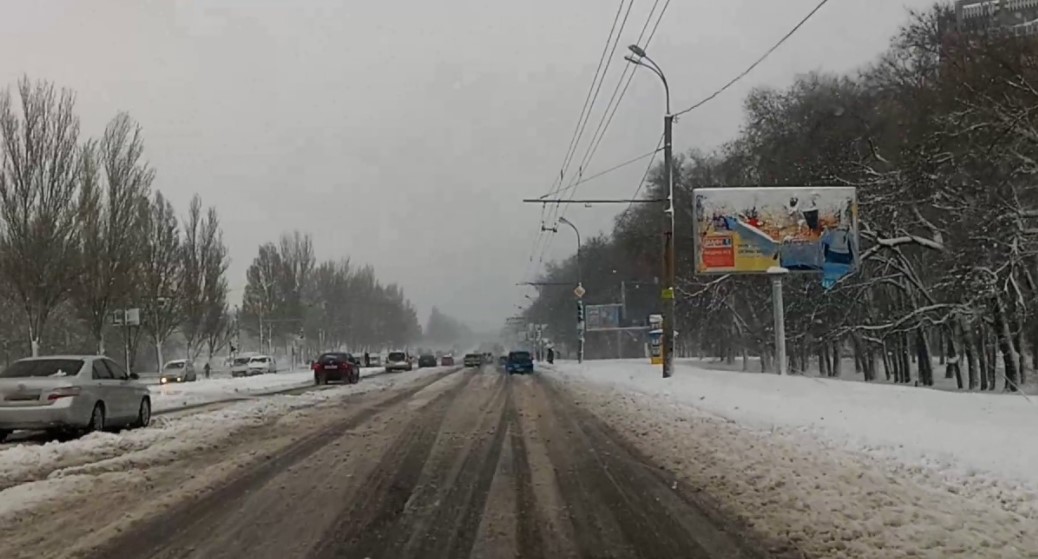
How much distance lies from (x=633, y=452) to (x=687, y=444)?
4.06ft

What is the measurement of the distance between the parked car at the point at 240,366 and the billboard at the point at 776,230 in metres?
41.8

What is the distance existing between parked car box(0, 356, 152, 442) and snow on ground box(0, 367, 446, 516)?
553 mm

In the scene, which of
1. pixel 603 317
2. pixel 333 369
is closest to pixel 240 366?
pixel 333 369

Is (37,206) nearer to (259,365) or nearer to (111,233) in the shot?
(111,233)

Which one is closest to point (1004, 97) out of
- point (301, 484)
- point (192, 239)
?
point (301, 484)

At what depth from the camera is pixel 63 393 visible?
53.6 ft

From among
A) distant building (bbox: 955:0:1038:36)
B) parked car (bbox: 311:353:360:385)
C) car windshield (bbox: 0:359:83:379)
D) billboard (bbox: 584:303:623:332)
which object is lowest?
parked car (bbox: 311:353:360:385)

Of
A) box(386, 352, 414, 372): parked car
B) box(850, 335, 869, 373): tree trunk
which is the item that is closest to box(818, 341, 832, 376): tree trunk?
box(850, 335, 869, 373): tree trunk

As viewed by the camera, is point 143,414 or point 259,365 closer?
point 143,414

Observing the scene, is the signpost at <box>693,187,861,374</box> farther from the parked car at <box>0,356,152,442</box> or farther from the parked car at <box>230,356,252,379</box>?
the parked car at <box>230,356,252,379</box>

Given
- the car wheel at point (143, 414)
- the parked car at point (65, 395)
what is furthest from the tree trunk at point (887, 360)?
the parked car at point (65, 395)

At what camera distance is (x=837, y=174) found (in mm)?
39344

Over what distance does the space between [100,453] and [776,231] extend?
24079 millimetres

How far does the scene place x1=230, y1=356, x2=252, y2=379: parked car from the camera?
64.9 metres
